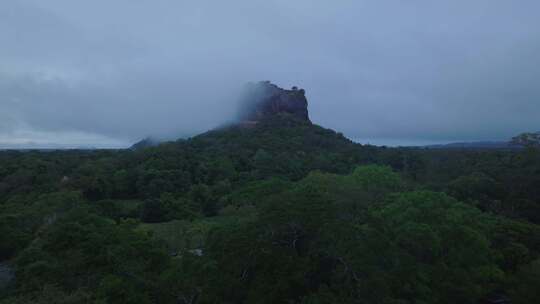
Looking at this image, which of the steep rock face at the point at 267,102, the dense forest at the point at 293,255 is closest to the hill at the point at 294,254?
the dense forest at the point at 293,255

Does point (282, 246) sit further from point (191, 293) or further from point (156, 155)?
point (156, 155)

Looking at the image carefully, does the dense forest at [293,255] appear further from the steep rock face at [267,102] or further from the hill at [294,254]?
the steep rock face at [267,102]

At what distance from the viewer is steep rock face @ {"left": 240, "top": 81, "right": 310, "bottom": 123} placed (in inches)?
3007

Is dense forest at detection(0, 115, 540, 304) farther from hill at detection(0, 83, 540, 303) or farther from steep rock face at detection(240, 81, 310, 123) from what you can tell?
steep rock face at detection(240, 81, 310, 123)

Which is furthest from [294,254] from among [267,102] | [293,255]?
[267,102]

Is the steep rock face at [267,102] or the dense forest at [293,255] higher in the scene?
the steep rock face at [267,102]

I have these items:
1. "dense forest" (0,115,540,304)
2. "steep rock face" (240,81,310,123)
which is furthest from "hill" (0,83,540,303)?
"steep rock face" (240,81,310,123)

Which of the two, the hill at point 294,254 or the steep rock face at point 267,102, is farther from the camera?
the steep rock face at point 267,102

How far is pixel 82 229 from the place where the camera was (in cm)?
1570

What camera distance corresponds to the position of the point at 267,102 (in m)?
76.4

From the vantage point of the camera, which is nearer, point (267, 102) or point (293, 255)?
point (293, 255)

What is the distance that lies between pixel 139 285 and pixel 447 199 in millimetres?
14400

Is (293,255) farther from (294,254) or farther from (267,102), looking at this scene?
(267,102)

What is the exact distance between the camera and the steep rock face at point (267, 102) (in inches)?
3007
